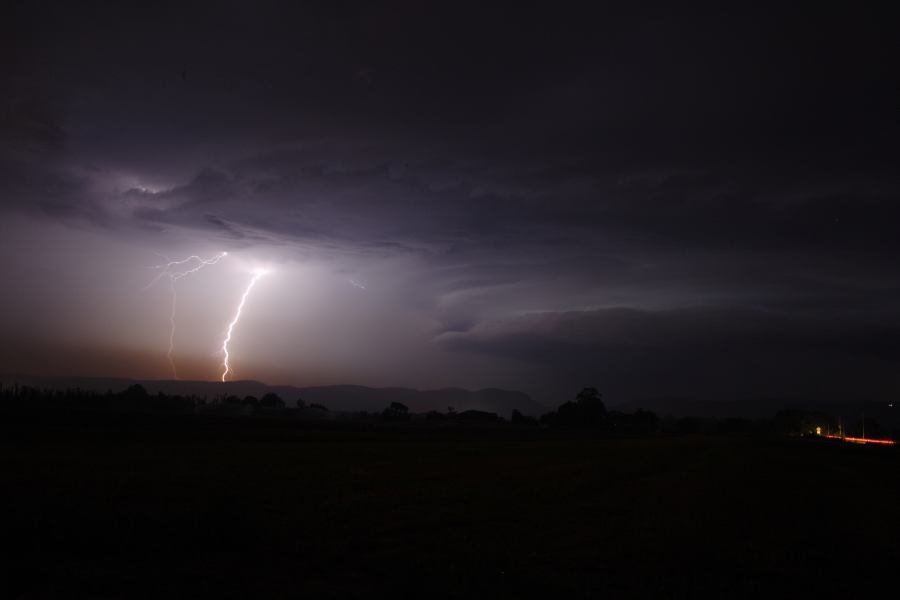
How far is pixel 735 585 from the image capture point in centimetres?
1071

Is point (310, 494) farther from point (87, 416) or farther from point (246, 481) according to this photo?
point (87, 416)

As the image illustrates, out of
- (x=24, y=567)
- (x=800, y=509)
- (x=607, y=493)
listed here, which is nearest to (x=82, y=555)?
(x=24, y=567)

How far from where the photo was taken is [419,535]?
1415 cm

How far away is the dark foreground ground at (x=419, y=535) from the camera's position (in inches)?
399

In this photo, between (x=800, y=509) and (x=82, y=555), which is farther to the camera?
(x=800, y=509)

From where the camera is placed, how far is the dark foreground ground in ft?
33.2

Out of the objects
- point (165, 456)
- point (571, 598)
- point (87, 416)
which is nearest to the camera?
point (571, 598)

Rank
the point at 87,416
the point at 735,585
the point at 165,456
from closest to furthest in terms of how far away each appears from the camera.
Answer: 1. the point at 735,585
2. the point at 165,456
3. the point at 87,416

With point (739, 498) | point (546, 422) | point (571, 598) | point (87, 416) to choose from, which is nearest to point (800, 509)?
point (739, 498)

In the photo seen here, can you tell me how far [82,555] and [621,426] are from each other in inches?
6992

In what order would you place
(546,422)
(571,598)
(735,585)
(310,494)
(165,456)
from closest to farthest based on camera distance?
(571,598) < (735,585) < (310,494) < (165,456) < (546,422)

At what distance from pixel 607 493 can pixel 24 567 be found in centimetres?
1832

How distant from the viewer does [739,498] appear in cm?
2248

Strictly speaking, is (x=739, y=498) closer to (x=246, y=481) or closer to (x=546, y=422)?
(x=246, y=481)
